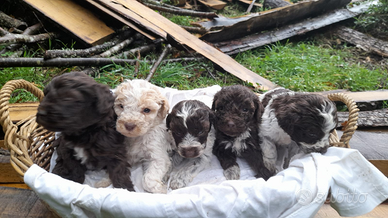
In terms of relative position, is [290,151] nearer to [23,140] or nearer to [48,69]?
[23,140]

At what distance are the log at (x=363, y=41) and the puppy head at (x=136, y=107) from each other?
6.91 m

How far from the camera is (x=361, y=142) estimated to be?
12.7 feet

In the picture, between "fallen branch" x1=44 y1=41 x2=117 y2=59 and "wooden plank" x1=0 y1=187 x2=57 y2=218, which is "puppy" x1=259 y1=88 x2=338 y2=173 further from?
"fallen branch" x1=44 y1=41 x2=117 y2=59

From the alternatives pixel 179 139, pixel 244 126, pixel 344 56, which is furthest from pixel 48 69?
pixel 344 56

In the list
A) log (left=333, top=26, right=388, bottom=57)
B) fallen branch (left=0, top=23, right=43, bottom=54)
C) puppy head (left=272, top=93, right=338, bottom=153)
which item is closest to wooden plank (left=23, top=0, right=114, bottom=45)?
fallen branch (left=0, top=23, right=43, bottom=54)

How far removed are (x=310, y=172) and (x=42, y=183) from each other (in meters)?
2.24

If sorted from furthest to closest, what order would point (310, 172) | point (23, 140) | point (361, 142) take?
point (361, 142) → point (23, 140) → point (310, 172)

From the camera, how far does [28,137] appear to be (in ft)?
9.29

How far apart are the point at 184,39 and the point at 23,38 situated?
10.4 ft

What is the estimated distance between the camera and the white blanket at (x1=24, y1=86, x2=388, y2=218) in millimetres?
2191

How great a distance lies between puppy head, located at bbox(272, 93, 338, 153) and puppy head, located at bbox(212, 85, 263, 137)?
30cm

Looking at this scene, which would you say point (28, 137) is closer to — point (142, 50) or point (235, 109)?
point (235, 109)

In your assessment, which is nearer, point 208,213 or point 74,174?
point 208,213

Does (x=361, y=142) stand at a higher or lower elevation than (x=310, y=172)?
lower
